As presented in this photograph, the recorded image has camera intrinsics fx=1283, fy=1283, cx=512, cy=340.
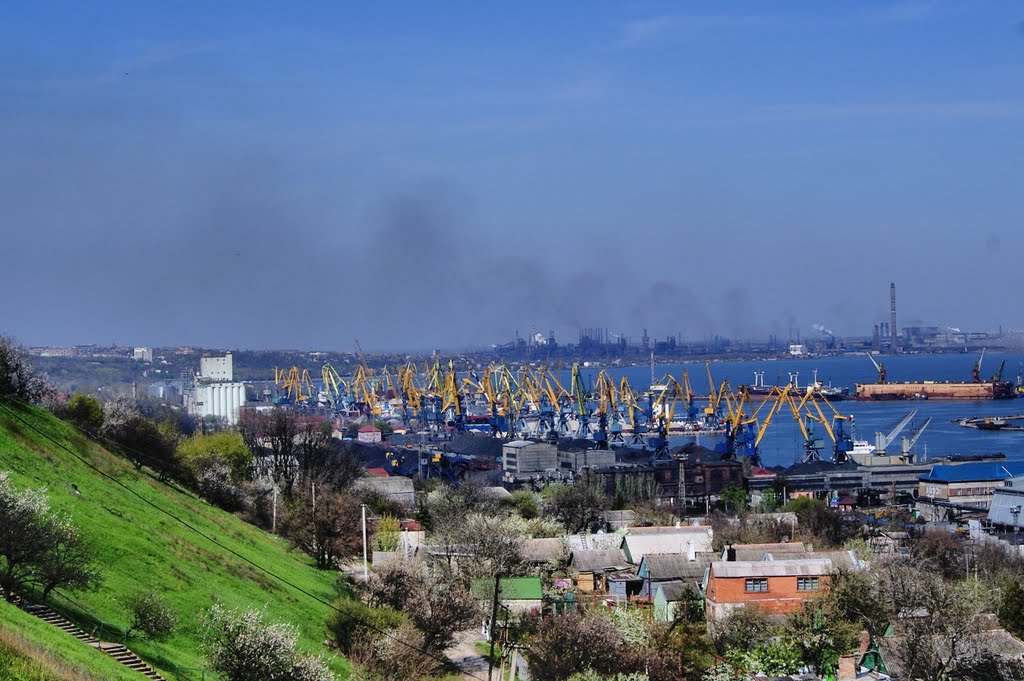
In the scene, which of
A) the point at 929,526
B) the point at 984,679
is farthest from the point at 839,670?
the point at 929,526

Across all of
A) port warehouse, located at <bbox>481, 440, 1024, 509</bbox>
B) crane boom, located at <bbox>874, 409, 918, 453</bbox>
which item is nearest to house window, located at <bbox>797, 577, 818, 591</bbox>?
port warehouse, located at <bbox>481, 440, 1024, 509</bbox>

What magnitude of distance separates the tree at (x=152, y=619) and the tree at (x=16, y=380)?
549cm

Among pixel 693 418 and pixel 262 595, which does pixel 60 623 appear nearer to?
pixel 262 595

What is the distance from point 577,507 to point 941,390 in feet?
191

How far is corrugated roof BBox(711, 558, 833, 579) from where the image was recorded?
13.0 m

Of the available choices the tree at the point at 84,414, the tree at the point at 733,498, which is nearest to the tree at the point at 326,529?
the tree at the point at 84,414

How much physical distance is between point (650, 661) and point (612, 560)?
590 cm

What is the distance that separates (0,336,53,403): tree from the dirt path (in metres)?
5.51

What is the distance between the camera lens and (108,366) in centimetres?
8094

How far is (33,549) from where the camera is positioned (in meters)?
8.20

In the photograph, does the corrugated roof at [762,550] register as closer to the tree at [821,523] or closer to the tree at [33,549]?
the tree at [821,523]

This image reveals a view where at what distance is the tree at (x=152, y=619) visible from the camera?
8.70m

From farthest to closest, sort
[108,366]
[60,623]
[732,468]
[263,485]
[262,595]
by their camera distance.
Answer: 1. [108,366]
2. [732,468]
3. [263,485]
4. [262,595]
5. [60,623]

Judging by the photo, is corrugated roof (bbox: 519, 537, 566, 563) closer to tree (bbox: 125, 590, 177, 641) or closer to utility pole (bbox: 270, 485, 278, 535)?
utility pole (bbox: 270, 485, 278, 535)
